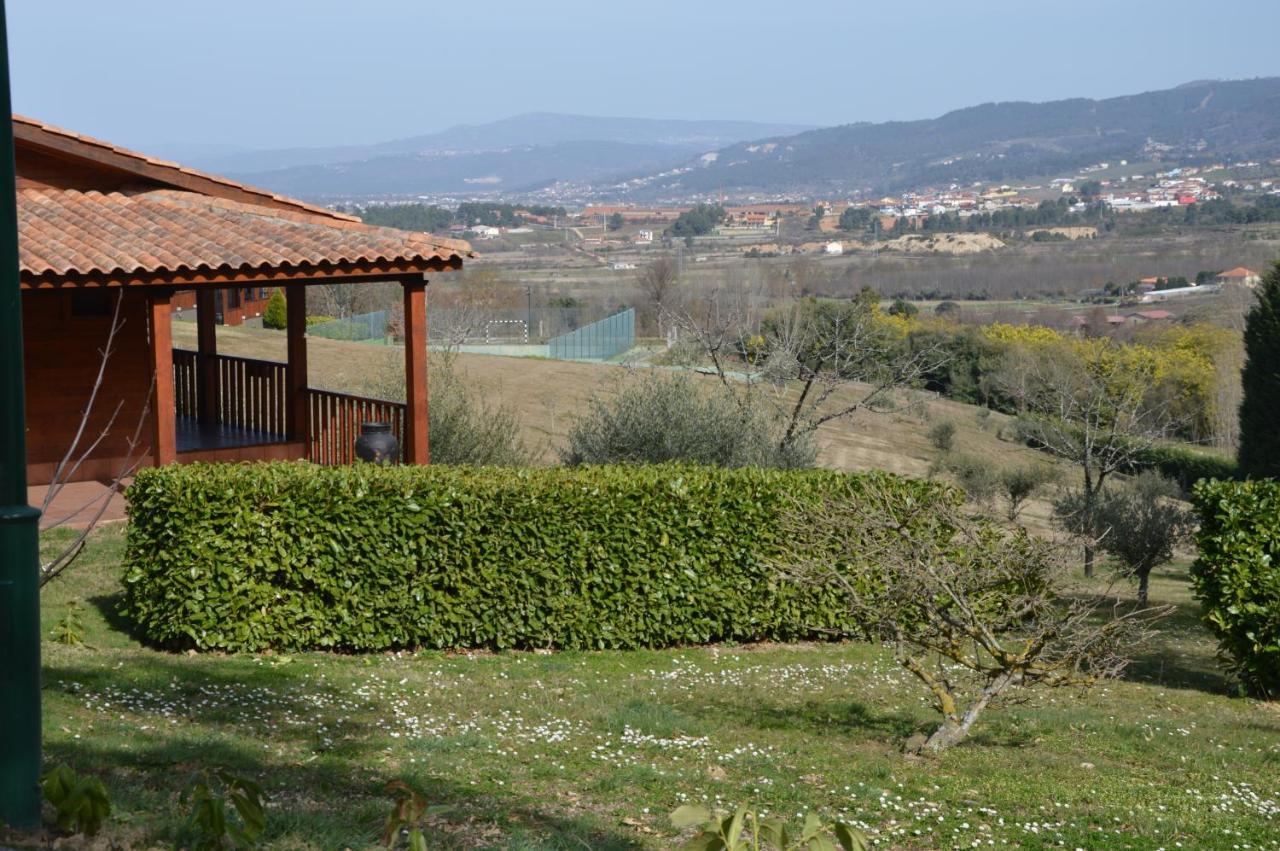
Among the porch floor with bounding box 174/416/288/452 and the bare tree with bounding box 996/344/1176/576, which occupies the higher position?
the porch floor with bounding box 174/416/288/452

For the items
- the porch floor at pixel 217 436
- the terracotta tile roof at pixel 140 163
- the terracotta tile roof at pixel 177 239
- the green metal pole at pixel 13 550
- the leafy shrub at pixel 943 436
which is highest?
the terracotta tile roof at pixel 140 163

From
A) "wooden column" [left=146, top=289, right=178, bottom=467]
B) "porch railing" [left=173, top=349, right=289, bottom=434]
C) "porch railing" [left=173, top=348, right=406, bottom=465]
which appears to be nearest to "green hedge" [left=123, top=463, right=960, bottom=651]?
"wooden column" [left=146, top=289, right=178, bottom=467]

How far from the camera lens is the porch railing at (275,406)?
46.3ft

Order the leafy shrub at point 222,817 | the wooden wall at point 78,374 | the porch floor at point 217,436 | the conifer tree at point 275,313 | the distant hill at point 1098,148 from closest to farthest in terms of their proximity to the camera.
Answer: the leafy shrub at point 222,817 → the wooden wall at point 78,374 → the porch floor at point 217,436 → the conifer tree at point 275,313 → the distant hill at point 1098,148

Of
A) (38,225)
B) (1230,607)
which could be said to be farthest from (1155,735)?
(38,225)

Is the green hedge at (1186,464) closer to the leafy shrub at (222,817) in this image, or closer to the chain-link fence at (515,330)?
the chain-link fence at (515,330)

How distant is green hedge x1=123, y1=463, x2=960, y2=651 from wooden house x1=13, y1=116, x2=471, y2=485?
8.22 ft

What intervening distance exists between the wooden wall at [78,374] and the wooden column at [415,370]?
2873 millimetres

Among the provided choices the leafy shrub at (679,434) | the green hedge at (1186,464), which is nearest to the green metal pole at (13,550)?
the leafy shrub at (679,434)

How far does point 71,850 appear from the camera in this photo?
12.0 ft

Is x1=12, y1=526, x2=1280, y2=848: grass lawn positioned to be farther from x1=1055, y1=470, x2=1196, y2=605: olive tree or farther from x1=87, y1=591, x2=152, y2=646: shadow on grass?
x1=1055, y1=470, x2=1196, y2=605: olive tree

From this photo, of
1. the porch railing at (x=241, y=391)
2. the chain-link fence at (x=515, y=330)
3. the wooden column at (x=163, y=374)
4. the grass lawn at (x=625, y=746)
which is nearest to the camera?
the grass lawn at (x=625, y=746)

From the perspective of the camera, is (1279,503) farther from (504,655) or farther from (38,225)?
(38,225)

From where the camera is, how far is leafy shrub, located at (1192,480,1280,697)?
32.8 ft
